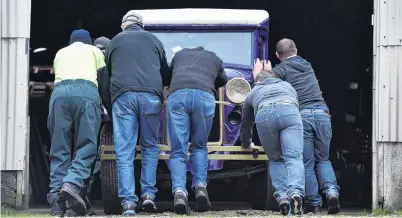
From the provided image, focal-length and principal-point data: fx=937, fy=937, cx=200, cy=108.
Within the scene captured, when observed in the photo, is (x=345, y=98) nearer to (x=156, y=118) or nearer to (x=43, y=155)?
(x=43, y=155)

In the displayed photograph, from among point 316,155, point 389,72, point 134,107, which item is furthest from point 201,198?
point 389,72

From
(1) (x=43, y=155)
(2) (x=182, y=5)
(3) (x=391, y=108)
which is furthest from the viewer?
(2) (x=182, y=5)

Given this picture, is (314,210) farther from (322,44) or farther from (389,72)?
(322,44)

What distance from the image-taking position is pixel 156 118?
10055 millimetres

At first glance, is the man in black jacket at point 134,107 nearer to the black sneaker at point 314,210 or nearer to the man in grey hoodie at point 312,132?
the man in grey hoodie at point 312,132

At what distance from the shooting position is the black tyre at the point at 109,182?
34.2 ft

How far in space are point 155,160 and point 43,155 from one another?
645 cm

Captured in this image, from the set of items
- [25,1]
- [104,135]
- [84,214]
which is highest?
[25,1]

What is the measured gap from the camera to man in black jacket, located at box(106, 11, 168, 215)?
987 centimetres

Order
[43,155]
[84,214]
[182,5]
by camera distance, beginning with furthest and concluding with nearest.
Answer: [182,5]
[43,155]
[84,214]

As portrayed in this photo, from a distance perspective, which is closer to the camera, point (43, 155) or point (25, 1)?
point (25, 1)

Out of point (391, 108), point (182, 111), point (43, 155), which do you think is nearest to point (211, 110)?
point (182, 111)

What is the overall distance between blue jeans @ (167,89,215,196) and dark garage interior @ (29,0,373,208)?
6.34m

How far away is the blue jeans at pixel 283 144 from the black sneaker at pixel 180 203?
3.25 ft
